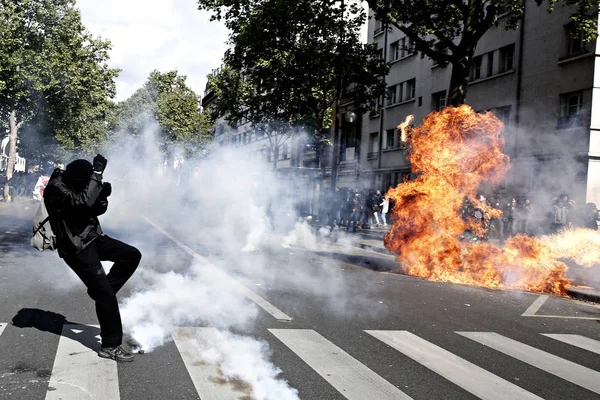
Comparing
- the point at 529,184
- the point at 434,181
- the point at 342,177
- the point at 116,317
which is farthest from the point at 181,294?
the point at 342,177

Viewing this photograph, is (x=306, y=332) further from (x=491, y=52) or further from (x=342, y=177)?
(x=342, y=177)

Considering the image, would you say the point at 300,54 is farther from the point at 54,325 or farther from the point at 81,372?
the point at 81,372

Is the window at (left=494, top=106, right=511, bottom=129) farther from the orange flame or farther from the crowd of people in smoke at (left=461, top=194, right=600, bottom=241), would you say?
the orange flame

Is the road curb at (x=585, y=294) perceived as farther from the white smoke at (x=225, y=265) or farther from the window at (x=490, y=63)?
the window at (x=490, y=63)

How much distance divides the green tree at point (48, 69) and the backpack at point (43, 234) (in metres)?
27.9

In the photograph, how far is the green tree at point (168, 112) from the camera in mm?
45375

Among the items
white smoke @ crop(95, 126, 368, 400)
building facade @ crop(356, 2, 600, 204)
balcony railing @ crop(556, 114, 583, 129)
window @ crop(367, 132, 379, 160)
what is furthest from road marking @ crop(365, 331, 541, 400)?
window @ crop(367, 132, 379, 160)

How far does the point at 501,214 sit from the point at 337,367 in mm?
15116

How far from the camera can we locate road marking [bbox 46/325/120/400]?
12.3 ft

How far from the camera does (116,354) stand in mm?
4508

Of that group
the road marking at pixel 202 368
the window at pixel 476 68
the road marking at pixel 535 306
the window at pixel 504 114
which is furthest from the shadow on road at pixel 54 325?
the window at pixel 476 68

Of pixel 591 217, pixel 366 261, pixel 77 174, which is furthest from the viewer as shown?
pixel 591 217

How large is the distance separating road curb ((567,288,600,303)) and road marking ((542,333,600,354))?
319 centimetres

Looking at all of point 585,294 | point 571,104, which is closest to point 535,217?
point 571,104
